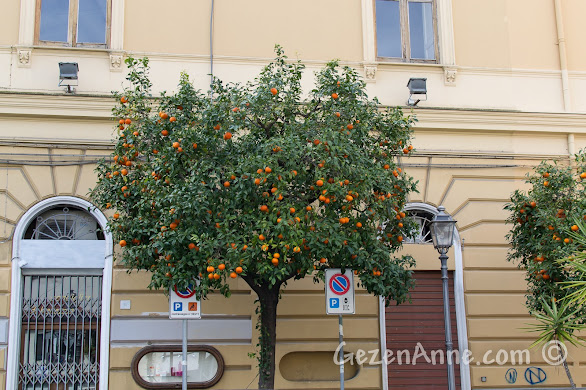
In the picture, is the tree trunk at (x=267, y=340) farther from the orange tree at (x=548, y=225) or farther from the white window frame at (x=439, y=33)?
the white window frame at (x=439, y=33)

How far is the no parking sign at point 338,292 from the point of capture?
9.48m

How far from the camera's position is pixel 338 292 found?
9516 mm

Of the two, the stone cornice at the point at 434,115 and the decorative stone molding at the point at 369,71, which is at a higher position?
the decorative stone molding at the point at 369,71

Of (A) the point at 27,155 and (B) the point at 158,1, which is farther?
(B) the point at 158,1

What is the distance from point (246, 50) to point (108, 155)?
10.5ft

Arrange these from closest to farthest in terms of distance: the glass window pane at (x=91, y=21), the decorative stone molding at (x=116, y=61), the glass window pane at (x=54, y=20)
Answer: the decorative stone molding at (x=116, y=61)
the glass window pane at (x=54, y=20)
the glass window pane at (x=91, y=21)

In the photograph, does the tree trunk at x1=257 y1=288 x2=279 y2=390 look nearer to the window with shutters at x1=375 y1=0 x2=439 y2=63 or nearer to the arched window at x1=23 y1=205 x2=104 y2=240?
the arched window at x1=23 y1=205 x2=104 y2=240

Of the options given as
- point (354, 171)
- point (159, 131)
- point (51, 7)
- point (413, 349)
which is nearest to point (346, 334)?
point (413, 349)

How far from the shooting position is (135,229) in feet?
31.2

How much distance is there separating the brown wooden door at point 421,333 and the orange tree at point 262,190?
2.46m

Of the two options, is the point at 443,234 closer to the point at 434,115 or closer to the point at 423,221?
the point at 423,221

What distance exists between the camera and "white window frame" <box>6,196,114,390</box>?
1120 centimetres

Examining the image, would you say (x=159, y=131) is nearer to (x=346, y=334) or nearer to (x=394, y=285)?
(x=394, y=285)

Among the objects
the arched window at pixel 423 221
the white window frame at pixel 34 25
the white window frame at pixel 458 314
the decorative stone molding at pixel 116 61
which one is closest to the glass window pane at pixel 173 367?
the white window frame at pixel 458 314
